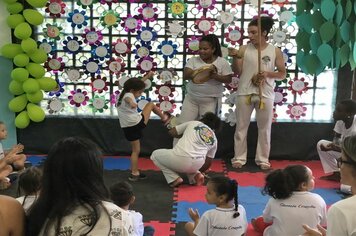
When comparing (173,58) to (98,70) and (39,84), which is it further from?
(39,84)

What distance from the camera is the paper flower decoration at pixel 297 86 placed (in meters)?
5.39

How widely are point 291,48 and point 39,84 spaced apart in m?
2.88

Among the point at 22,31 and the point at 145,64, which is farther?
the point at 145,64

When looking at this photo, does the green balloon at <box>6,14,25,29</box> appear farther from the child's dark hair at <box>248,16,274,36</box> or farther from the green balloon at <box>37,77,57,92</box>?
the child's dark hair at <box>248,16,274,36</box>

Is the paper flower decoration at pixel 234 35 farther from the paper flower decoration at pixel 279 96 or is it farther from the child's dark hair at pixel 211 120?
the child's dark hair at pixel 211 120

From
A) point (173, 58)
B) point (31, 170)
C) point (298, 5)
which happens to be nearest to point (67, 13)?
point (173, 58)

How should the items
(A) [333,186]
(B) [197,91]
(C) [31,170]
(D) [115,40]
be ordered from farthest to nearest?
(D) [115,40] < (B) [197,91] < (A) [333,186] < (C) [31,170]

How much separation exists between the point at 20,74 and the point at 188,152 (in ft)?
6.99

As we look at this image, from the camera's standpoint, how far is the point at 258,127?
5.20 meters

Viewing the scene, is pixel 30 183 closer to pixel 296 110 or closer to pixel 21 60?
pixel 21 60

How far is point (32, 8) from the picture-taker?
5.25 metres

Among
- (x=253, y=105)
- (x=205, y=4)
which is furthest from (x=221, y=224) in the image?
(x=205, y=4)

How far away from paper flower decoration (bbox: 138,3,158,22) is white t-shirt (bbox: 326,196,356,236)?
393 cm

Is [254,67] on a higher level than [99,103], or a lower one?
higher
